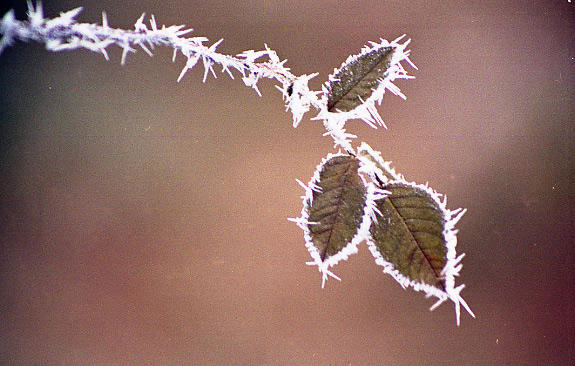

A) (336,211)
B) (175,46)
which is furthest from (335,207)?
(175,46)

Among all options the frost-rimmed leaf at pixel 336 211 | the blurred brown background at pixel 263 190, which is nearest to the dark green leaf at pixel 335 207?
the frost-rimmed leaf at pixel 336 211

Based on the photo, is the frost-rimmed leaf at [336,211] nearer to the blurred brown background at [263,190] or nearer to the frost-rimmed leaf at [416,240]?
the frost-rimmed leaf at [416,240]

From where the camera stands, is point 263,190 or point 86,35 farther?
point 263,190

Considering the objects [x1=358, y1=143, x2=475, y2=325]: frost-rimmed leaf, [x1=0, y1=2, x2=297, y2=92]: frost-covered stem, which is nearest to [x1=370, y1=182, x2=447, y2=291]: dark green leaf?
[x1=358, y1=143, x2=475, y2=325]: frost-rimmed leaf

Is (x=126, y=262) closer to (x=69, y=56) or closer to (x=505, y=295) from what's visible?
(x=69, y=56)

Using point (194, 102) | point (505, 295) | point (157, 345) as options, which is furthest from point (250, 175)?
point (505, 295)

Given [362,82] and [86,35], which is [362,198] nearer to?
[362,82]
